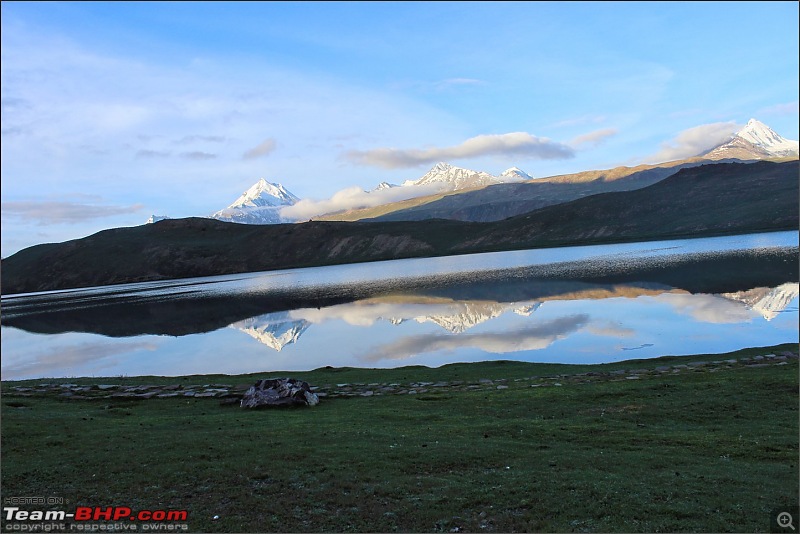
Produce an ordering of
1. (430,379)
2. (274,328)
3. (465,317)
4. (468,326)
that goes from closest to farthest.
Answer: (430,379), (468,326), (465,317), (274,328)

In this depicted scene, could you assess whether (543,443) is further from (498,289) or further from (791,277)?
(498,289)

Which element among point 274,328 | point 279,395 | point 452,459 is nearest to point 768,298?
point 279,395

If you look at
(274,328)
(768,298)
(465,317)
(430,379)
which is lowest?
(430,379)

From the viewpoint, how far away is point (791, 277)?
67.6 meters

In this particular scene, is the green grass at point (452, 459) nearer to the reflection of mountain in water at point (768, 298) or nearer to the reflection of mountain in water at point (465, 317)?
the reflection of mountain in water at point (768, 298)

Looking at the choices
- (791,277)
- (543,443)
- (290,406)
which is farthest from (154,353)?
(791,277)

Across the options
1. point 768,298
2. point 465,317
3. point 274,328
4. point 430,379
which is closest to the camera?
point 430,379

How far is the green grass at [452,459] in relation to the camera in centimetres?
1310

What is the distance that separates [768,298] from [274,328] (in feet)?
192

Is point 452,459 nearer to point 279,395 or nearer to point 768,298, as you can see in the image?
point 279,395

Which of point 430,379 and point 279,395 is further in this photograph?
point 430,379

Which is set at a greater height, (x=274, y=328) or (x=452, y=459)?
(x=274, y=328)

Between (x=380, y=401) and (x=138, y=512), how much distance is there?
54.2 ft

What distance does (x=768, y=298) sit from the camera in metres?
57.0
